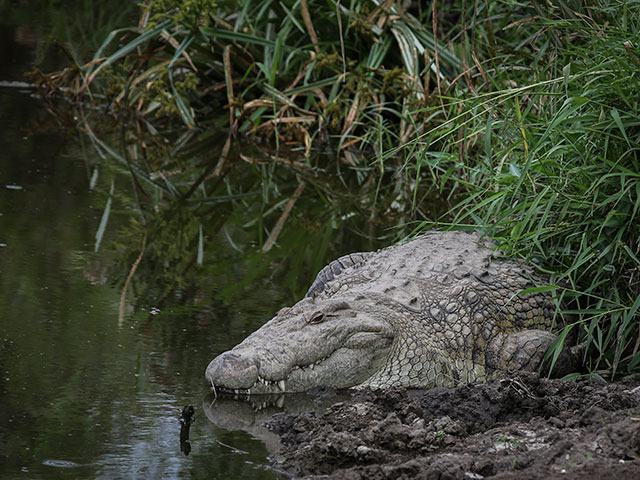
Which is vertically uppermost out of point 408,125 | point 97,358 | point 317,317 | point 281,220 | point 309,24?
point 309,24

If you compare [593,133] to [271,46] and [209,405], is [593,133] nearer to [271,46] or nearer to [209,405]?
[209,405]

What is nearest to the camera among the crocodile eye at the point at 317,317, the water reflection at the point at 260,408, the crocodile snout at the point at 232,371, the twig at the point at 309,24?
the water reflection at the point at 260,408

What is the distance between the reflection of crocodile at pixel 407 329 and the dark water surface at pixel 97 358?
0.79 ft

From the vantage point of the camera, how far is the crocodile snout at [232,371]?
418cm

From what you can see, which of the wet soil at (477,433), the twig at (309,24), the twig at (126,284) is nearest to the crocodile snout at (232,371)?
the wet soil at (477,433)

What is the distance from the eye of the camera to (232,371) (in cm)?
419

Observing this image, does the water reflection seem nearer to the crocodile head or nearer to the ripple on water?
the crocodile head

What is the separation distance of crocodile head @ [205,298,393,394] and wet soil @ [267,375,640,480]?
0.38m

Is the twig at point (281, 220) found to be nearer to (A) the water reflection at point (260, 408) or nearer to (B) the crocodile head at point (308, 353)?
(B) the crocodile head at point (308, 353)

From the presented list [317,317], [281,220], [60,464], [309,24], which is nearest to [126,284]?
[317,317]

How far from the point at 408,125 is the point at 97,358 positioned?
221 inches

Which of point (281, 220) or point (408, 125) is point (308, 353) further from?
point (408, 125)

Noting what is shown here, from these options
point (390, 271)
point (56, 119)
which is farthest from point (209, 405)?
point (56, 119)

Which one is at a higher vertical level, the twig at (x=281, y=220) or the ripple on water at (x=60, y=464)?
the ripple on water at (x=60, y=464)
